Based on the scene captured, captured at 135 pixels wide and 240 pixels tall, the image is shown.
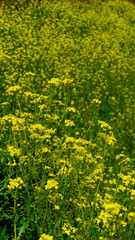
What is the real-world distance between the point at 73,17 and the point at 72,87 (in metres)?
5.11

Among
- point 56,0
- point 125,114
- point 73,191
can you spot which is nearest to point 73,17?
point 56,0

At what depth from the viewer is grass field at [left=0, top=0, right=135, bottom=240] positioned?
1.99 meters

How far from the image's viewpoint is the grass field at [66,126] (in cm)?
199

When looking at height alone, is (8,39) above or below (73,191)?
above

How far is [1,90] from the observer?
4562mm

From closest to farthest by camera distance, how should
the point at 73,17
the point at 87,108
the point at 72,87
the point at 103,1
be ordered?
the point at 87,108 < the point at 72,87 < the point at 73,17 < the point at 103,1

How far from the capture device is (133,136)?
15.3 feet

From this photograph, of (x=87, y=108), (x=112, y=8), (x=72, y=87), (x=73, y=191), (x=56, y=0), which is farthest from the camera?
(x=112, y=8)

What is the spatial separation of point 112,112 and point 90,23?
233 inches

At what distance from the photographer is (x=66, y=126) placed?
2.80 m

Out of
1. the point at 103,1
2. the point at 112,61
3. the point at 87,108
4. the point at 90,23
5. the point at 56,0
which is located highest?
the point at 103,1

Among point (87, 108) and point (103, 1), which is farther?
point (103, 1)

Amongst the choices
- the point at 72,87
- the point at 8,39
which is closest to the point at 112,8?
the point at 8,39

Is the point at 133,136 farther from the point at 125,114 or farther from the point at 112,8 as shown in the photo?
the point at 112,8
